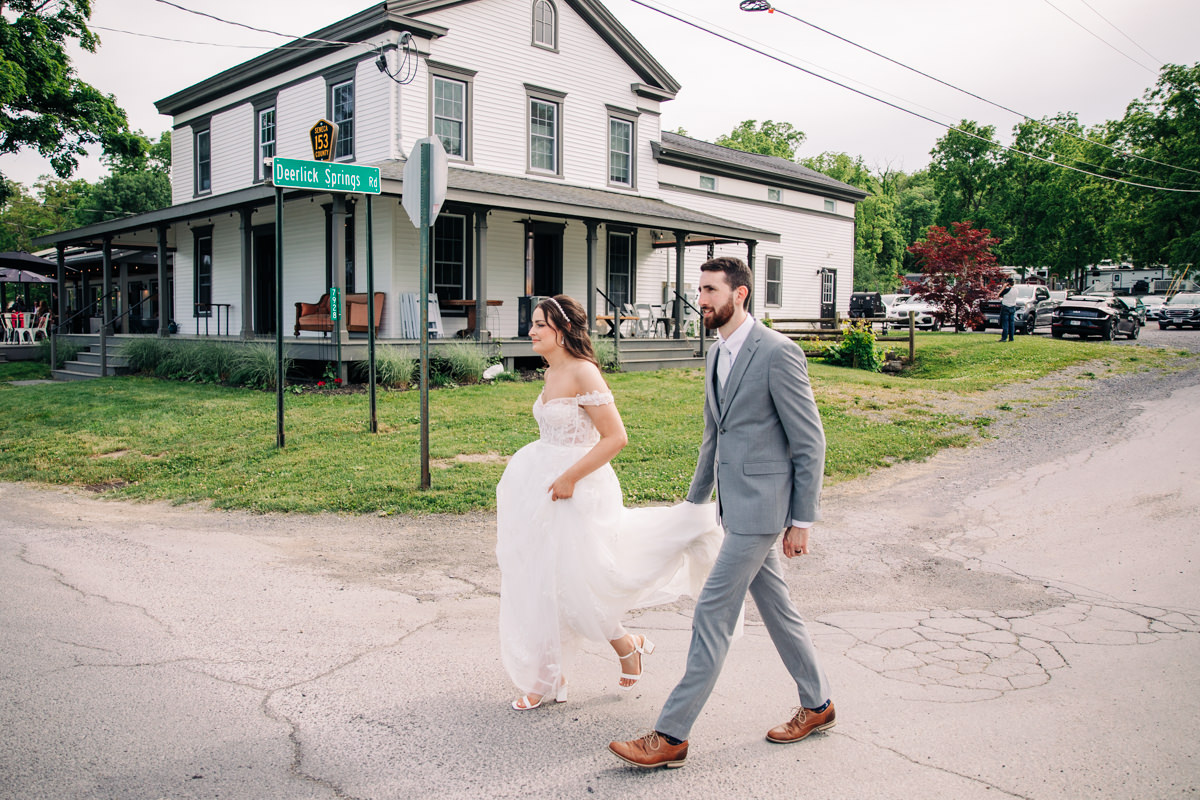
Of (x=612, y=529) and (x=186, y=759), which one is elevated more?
(x=612, y=529)

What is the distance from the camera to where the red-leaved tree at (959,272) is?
29.6m

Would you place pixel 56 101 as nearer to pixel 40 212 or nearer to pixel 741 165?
pixel 741 165

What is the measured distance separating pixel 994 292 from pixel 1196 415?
1897 cm

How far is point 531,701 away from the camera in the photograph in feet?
12.4

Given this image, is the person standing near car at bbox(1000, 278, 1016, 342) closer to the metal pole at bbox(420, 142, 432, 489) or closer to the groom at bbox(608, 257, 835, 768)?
the metal pole at bbox(420, 142, 432, 489)

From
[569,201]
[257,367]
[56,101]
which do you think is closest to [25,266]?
[56,101]

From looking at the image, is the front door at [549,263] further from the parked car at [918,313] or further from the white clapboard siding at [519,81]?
the parked car at [918,313]

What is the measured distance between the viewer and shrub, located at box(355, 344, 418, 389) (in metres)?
14.4

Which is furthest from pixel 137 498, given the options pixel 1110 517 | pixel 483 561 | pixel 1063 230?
pixel 1063 230

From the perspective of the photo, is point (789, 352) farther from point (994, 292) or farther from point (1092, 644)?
point (994, 292)

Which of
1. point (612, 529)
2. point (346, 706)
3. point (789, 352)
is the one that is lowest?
point (346, 706)

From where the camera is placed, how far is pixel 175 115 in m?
25.1

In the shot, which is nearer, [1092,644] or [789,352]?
[789,352]

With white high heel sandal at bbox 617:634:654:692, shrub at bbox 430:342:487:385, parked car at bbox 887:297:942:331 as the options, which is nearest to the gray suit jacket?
white high heel sandal at bbox 617:634:654:692
